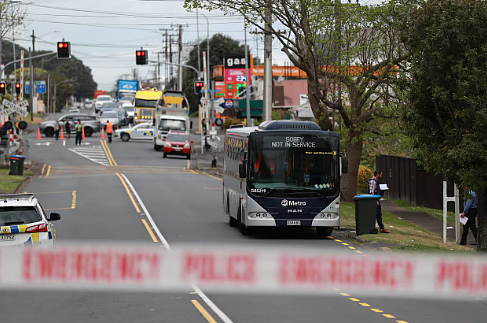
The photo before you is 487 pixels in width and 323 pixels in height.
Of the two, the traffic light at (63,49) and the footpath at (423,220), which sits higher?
the traffic light at (63,49)

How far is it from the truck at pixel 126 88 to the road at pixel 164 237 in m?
72.1

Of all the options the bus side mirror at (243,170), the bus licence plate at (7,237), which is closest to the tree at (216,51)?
the bus side mirror at (243,170)

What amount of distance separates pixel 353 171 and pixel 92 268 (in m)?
20.4

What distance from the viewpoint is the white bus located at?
1959 cm

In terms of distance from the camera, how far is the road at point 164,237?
11242 millimetres

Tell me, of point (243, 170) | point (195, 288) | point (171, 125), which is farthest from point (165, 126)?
point (195, 288)

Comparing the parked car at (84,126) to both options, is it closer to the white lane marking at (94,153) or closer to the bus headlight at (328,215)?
the white lane marking at (94,153)

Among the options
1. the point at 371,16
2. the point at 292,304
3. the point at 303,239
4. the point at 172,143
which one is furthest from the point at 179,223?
the point at 172,143

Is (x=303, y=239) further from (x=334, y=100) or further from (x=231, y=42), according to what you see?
(x=231, y=42)

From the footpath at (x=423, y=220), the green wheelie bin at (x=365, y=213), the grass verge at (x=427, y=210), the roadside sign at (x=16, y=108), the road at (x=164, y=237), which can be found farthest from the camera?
the roadside sign at (x=16, y=108)

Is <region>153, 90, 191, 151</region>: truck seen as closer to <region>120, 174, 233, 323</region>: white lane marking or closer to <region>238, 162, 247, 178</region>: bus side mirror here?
<region>120, 174, 233, 323</region>: white lane marking

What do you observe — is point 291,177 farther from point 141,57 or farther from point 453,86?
point 141,57

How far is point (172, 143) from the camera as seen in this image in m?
53.3

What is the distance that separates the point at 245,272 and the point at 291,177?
340 inches
